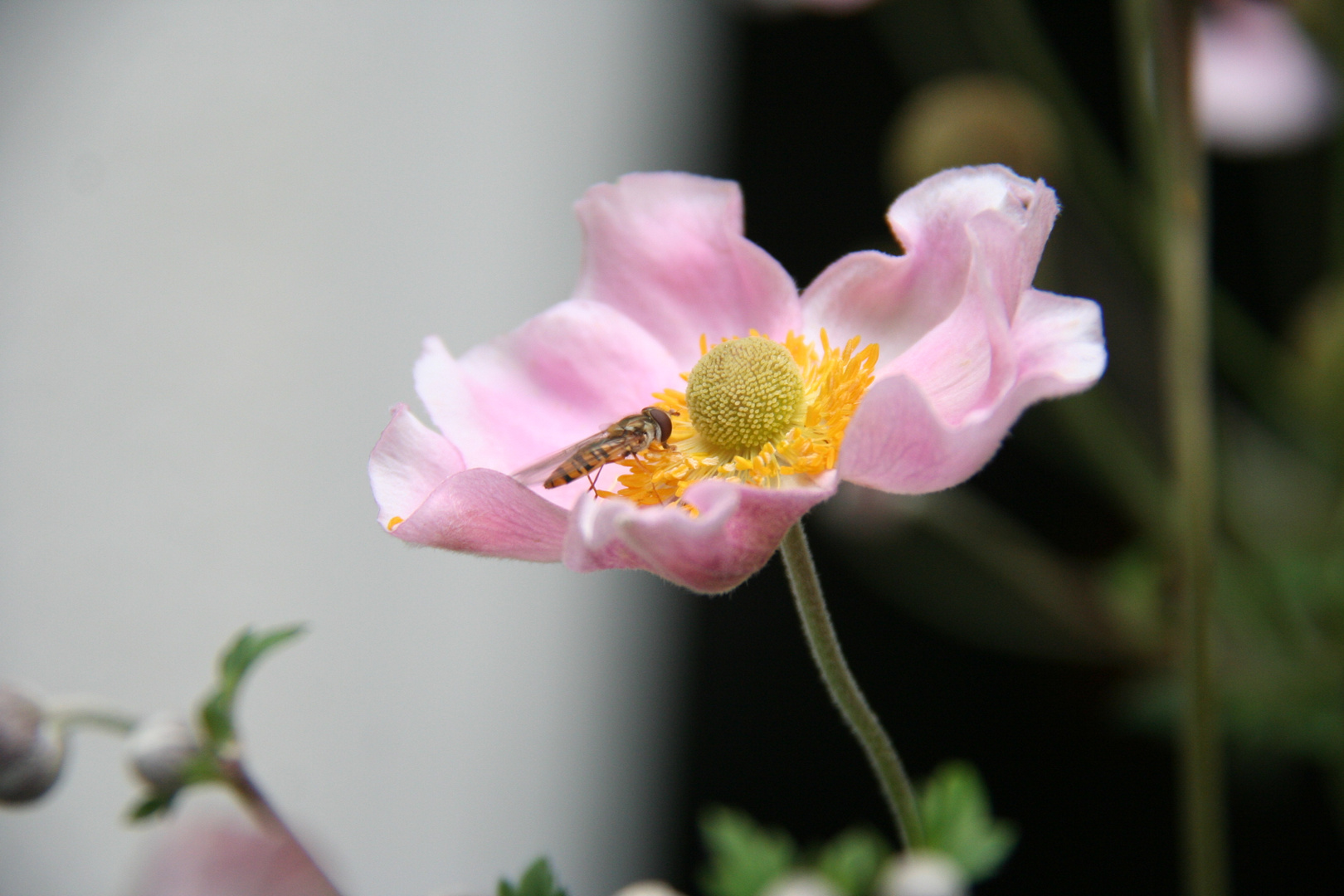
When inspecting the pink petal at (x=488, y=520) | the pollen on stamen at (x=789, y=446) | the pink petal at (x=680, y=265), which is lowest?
the pollen on stamen at (x=789, y=446)

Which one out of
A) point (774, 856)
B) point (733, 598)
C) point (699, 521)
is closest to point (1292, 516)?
point (733, 598)

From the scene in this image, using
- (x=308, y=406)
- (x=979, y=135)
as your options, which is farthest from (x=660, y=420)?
(x=308, y=406)

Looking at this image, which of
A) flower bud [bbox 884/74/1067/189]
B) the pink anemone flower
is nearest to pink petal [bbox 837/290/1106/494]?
the pink anemone flower

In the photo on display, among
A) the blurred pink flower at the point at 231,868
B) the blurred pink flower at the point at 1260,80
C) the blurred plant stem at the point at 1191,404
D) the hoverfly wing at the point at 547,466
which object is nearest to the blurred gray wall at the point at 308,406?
the blurred pink flower at the point at 231,868

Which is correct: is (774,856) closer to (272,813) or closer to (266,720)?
(272,813)

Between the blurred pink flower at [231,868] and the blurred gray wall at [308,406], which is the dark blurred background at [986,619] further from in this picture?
the blurred pink flower at [231,868]

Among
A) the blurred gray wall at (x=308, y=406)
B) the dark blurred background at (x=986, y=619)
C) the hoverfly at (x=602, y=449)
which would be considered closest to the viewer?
the hoverfly at (x=602, y=449)
